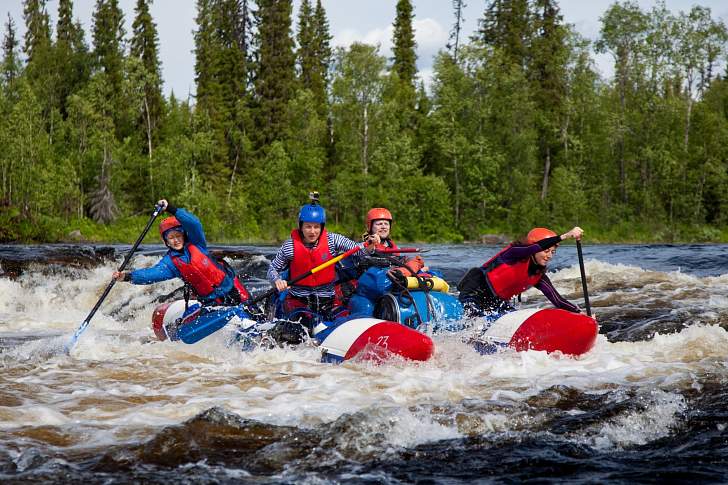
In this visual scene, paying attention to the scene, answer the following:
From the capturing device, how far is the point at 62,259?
16.5m

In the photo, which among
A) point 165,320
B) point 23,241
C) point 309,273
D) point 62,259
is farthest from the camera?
point 23,241

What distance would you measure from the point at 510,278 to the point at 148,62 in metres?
35.0

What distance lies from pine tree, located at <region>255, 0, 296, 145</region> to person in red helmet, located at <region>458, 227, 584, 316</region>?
33.7 m

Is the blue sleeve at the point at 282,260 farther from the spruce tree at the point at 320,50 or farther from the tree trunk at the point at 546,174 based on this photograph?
the spruce tree at the point at 320,50

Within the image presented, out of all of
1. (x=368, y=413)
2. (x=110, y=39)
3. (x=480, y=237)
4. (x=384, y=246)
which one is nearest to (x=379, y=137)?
(x=480, y=237)

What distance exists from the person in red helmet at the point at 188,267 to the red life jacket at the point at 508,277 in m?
2.80

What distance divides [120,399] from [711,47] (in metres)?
33.9

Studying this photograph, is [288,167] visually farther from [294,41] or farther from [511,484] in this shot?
[511,484]

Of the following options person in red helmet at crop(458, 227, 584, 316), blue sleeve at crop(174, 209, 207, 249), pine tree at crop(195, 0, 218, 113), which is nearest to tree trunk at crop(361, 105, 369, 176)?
pine tree at crop(195, 0, 218, 113)

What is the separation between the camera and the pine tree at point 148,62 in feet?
127

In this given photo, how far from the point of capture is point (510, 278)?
7762 millimetres

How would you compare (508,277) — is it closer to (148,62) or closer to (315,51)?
(148,62)

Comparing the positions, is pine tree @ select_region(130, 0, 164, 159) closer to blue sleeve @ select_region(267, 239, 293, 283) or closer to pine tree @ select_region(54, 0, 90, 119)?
pine tree @ select_region(54, 0, 90, 119)

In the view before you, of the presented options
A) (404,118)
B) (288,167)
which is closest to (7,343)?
(288,167)
